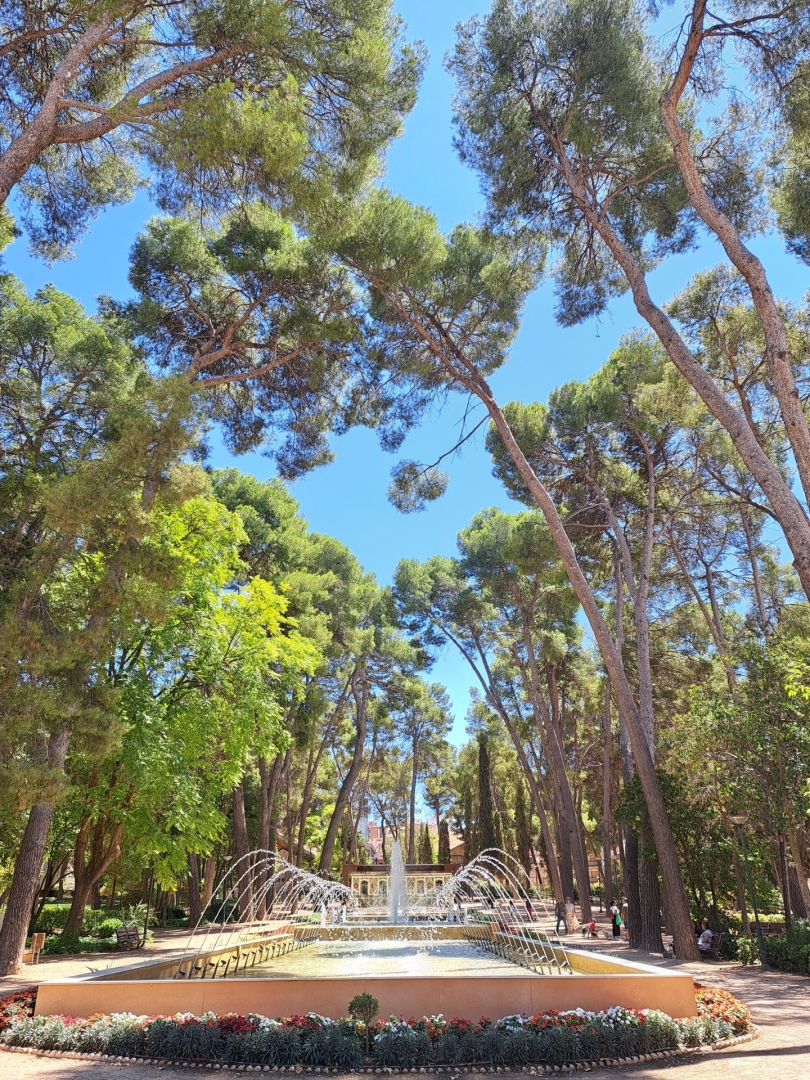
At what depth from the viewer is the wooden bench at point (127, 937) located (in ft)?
43.4

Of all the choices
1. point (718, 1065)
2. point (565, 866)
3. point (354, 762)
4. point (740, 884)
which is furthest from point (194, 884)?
point (718, 1065)

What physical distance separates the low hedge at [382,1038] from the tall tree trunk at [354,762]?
15.2 meters

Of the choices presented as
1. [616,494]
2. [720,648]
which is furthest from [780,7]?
[720,648]

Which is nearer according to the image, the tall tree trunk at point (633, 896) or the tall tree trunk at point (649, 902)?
the tall tree trunk at point (649, 902)

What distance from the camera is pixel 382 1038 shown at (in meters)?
5.04

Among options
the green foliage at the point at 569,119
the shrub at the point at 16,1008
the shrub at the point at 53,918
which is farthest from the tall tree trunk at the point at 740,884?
the shrub at the point at 53,918

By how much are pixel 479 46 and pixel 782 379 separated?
259 inches

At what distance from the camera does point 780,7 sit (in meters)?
7.34

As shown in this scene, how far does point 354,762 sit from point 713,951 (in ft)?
Result: 38.2

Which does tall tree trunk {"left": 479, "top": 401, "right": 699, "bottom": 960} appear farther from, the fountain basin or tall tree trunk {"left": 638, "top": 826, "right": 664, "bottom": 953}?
the fountain basin

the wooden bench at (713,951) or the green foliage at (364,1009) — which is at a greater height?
Result: the green foliage at (364,1009)

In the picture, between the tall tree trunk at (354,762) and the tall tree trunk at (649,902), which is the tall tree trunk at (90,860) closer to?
the tall tree trunk at (354,762)

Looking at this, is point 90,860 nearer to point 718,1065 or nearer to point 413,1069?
point 413,1069

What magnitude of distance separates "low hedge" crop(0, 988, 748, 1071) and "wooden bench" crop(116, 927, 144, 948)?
28.1 feet
